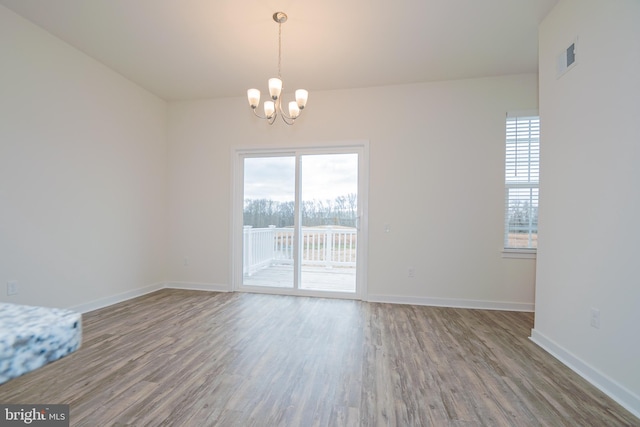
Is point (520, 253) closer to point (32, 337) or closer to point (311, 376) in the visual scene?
point (311, 376)

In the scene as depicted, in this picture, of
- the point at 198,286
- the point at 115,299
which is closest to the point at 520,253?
the point at 198,286

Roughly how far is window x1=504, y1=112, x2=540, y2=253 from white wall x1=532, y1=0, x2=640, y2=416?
964mm

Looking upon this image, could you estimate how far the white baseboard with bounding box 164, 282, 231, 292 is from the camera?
4.14 meters

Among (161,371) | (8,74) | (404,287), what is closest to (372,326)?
(404,287)

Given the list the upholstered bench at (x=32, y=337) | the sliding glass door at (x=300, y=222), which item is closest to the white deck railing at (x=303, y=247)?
the sliding glass door at (x=300, y=222)

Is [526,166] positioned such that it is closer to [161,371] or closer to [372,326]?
[372,326]

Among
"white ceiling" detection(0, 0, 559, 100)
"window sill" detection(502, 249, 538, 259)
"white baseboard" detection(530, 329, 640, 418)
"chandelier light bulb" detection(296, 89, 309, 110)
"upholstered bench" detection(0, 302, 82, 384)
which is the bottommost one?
"white baseboard" detection(530, 329, 640, 418)

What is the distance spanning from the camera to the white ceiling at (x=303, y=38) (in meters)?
2.39

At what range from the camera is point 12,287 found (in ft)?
8.23

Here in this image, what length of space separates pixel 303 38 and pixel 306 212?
2132 millimetres

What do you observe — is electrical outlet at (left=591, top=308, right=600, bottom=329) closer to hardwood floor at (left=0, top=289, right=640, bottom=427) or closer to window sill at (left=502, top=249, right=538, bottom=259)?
hardwood floor at (left=0, top=289, right=640, bottom=427)

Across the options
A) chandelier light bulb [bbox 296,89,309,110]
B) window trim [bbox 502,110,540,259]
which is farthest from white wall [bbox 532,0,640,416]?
chandelier light bulb [bbox 296,89,309,110]

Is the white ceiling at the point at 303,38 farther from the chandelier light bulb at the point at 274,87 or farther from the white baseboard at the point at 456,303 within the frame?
the white baseboard at the point at 456,303

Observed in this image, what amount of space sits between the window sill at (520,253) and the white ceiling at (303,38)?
2.17 metres
